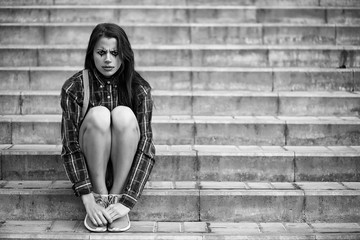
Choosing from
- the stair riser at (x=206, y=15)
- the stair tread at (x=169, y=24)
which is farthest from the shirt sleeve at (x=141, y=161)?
the stair riser at (x=206, y=15)

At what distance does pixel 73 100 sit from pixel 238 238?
1.56 meters

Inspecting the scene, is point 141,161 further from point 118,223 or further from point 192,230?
point 192,230

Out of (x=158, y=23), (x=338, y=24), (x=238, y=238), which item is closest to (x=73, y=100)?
(x=238, y=238)

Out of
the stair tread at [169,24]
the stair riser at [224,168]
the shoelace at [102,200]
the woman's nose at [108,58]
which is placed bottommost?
Result: the shoelace at [102,200]

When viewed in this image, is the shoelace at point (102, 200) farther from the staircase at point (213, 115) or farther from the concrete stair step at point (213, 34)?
the concrete stair step at point (213, 34)

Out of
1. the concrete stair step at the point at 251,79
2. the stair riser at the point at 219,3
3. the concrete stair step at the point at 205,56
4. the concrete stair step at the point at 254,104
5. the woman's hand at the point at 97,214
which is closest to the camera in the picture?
the woman's hand at the point at 97,214

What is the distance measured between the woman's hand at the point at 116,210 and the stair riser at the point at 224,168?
75 centimetres

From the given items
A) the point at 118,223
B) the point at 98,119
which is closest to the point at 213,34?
the point at 98,119

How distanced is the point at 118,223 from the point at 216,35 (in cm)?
336

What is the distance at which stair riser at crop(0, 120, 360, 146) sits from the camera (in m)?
4.88

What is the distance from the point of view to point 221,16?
22.1 feet

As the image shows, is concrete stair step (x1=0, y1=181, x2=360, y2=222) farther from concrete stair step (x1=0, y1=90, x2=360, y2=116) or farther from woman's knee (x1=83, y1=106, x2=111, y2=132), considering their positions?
concrete stair step (x1=0, y1=90, x2=360, y2=116)

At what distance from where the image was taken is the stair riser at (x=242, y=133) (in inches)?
192

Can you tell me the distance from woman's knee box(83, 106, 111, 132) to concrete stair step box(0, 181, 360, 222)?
0.71m
